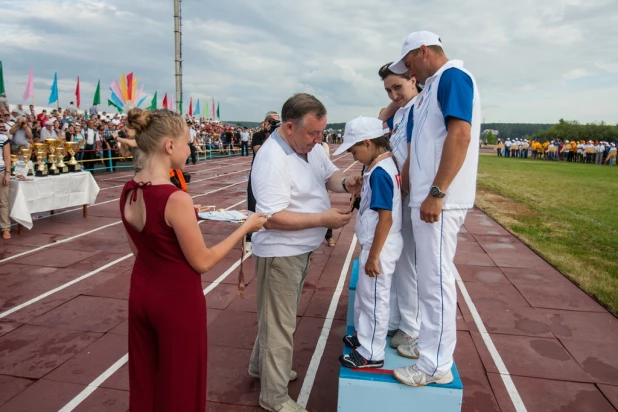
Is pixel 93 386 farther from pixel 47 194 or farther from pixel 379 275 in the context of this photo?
pixel 47 194

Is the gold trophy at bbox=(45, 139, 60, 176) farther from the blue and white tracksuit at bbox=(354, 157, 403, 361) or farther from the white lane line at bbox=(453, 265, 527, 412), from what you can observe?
the blue and white tracksuit at bbox=(354, 157, 403, 361)

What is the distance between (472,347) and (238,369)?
1961 millimetres

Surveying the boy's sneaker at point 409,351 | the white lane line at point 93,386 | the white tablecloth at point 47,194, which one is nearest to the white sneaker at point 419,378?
the boy's sneaker at point 409,351

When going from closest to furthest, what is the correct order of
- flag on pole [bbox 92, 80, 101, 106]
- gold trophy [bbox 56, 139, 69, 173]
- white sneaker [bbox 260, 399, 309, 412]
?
white sneaker [bbox 260, 399, 309, 412] → gold trophy [bbox 56, 139, 69, 173] → flag on pole [bbox 92, 80, 101, 106]

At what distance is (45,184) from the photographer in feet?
25.2

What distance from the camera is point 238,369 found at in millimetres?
3312

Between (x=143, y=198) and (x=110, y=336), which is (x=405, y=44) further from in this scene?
(x=110, y=336)

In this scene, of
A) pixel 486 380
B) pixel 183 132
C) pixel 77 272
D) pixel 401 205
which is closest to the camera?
pixel 183 132

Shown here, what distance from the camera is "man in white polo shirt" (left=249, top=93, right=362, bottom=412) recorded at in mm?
2441

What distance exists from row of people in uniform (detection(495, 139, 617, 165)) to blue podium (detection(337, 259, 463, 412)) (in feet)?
126

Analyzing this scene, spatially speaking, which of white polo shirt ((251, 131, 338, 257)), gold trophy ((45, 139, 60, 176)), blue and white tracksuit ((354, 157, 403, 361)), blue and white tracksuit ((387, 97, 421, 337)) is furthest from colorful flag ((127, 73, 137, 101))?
blue and white tracksuit ((354, 157, 403, 361))

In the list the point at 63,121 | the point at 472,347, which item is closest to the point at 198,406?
the point at 472,347

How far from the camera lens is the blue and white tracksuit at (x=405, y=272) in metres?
2.77

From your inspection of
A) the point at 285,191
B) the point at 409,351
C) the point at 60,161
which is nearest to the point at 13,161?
the point at 60,161
